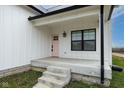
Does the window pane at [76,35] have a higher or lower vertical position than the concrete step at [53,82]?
higher

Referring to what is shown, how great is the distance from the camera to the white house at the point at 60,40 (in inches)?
207

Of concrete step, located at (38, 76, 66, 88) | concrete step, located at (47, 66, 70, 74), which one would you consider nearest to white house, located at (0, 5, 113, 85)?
concrete step, located at (47, 66, 70, 74)

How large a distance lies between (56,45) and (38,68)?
9.55ft

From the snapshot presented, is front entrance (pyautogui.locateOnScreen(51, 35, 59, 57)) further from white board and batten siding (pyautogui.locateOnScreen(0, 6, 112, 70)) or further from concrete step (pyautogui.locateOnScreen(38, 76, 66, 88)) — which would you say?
concrete step (pyautogui.locateOnScreen(38, 76, 66, 88))

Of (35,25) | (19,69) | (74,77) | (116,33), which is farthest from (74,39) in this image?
(116,33)

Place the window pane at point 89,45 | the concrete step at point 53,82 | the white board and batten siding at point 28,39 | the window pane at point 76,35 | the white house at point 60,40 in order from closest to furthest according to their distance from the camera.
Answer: the concrete step at point 53,82 → the white house at point 60,40 → the white board and batten siding at point 28,39 → the window pane at point 89,45 → the window pane at point 76,35

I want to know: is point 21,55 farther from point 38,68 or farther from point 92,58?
point 92,58

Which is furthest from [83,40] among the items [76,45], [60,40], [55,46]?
[55,46]

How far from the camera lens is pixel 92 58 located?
7652 millimetres

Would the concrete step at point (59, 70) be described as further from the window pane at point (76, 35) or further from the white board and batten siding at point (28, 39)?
the window pane at point (76, 35)

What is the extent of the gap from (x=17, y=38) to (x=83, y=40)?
4.58 m

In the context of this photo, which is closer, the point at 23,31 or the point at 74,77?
the point at 74,77

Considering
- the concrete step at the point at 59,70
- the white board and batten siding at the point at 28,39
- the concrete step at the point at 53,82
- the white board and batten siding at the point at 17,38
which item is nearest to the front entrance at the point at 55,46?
the white board and batten siding at the point at 28,39
